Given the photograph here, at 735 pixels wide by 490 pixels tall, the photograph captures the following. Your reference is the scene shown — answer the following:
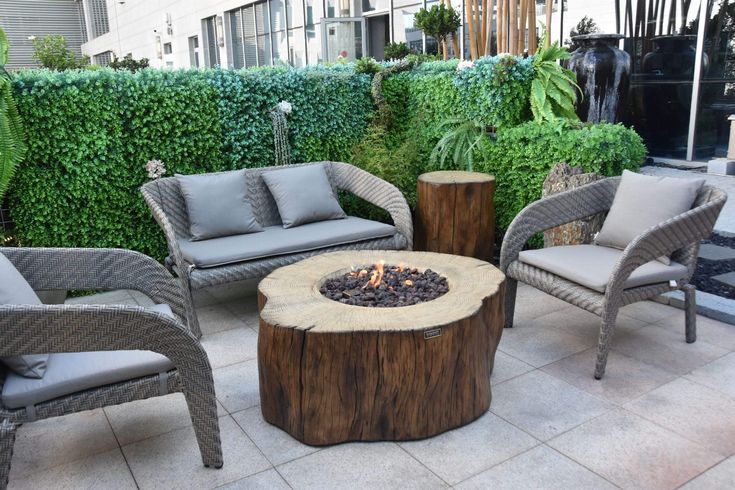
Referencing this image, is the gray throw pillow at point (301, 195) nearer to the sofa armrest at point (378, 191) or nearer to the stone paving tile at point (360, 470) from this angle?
the sofa armrest at point (378, 191)

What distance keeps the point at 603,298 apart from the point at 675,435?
0.74 metres

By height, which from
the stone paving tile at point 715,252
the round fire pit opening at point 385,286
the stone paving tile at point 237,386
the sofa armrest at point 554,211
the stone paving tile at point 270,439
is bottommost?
the stone paving tile at point 237,386

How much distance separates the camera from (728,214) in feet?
18.4

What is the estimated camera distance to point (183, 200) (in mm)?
4285

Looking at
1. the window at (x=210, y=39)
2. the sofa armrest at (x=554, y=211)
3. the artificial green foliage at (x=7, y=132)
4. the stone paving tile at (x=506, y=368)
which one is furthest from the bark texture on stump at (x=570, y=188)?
the window at (x=210, y=39)

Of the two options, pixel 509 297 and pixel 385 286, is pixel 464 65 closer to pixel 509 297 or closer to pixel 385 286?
pixel 509 297

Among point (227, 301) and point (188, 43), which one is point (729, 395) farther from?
point (188, 43)

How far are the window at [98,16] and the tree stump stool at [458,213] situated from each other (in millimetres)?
33683

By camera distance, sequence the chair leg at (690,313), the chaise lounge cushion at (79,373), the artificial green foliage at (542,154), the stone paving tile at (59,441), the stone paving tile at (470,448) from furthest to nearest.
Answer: the artificial green foliage at (542,154) < the chair leg at (690,313) < the stone paving tile at (59,441) < the stone paving tile at (470,448) < the chaise lounge cushion at (79,373)

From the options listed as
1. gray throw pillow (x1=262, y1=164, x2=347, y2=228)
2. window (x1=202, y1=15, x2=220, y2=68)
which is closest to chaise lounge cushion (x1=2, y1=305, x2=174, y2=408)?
gray throw pillow (x1=262, y1=164, x2=347, y2=228)

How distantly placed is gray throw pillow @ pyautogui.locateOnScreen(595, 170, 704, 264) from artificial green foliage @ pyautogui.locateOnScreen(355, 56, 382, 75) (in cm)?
273

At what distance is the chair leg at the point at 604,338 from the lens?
2.96 meters

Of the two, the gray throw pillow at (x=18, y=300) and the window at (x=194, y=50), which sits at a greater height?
the window at (x=194, y=50)

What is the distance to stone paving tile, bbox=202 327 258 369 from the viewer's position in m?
3.38
